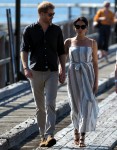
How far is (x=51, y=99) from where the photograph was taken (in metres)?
10.5

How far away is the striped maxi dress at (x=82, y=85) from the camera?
10570 millimetres

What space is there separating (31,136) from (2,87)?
4395 millimetres

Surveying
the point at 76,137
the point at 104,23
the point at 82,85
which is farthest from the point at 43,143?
the point at 104,23

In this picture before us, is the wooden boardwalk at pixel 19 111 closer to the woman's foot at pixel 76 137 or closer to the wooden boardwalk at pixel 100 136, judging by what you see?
the wooden boardwalk at pixel 100 136

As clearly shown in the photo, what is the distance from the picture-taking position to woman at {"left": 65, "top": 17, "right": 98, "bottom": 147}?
10.6 meters

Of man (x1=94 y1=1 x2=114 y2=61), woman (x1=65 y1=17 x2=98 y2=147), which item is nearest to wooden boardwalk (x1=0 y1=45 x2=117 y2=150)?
Answer: woman (x1=65 y1=17 x2=98 y2=147)

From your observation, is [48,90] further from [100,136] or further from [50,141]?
[100,136]

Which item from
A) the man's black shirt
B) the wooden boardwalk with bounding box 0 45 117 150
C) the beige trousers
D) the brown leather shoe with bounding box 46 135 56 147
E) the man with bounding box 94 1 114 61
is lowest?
the man with bounding box 94 1 114 61

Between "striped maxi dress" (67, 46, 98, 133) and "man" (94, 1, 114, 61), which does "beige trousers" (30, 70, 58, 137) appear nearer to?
"striped maxi dress" (67, 46, 98, 133)

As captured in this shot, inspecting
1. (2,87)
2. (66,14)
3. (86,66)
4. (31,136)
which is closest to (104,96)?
(2,87)

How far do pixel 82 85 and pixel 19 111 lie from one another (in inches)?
129

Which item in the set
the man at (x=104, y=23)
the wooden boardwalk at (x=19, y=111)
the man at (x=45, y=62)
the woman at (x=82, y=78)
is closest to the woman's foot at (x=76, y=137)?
the woman at (x=82, y=78)

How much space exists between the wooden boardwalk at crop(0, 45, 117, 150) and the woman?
96 cm

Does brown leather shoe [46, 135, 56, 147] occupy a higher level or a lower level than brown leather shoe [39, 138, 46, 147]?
higher
